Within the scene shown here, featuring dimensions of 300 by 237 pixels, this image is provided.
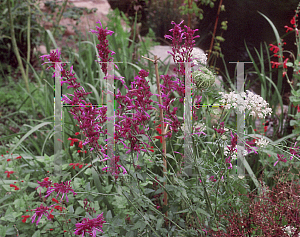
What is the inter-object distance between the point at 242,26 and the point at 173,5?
37.9 inches

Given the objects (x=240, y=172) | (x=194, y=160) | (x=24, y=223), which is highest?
(x=194, y=160)

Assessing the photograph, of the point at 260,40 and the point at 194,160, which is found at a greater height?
the point at 260,40

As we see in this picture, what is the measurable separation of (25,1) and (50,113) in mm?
1967

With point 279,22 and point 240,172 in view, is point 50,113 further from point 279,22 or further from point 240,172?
point 279,22

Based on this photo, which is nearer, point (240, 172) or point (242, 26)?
point (240, 172)

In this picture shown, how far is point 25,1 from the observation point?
332 centimetres

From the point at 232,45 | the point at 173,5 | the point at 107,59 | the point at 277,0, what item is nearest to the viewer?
the point at 107,59

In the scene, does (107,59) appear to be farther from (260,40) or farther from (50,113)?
(260,40)

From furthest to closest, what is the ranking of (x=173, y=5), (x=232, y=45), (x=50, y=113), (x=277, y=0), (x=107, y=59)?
(x=173, y=5) → (x=232, y=45) → (x=277, y=0) → (x=50, y=113) → (x=107, y=59)

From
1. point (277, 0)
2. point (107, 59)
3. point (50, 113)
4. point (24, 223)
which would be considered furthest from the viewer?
point (277, 0)

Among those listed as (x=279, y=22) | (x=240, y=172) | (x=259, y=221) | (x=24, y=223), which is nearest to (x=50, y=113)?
(x=24, y=223)

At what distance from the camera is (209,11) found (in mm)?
3277

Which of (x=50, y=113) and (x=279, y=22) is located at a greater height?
(x=279, y=22)

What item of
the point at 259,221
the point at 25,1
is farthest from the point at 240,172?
the point at 25,1
